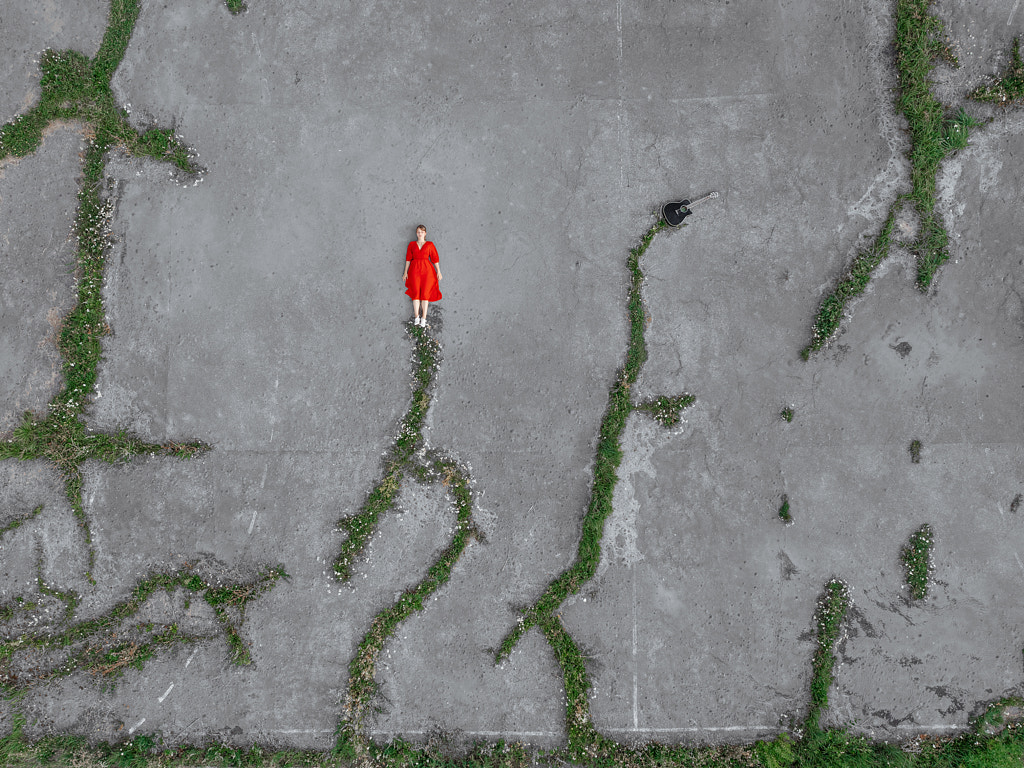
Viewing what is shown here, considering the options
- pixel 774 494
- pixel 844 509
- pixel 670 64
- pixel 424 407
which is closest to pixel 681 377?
pixel 774 494

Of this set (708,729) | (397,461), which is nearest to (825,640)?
(708,729)

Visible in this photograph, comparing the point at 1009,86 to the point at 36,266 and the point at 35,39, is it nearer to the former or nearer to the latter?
the point at 35,39

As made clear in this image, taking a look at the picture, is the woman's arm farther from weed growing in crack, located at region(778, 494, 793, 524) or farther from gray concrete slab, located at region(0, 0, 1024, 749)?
weed growing in crack, located at region(778, 494, 793, 524)

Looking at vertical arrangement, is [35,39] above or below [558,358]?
above

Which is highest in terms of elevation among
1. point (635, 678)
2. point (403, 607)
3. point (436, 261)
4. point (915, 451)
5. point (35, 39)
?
point (35, 39)

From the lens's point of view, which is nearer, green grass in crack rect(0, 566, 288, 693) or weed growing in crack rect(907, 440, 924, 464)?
green grass in crack rect(0, 566, 288, 693)

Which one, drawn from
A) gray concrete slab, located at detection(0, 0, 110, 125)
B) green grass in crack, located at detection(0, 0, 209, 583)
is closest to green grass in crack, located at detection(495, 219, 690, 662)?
green grass in crack, located at detection(0, 0, 209, 583)

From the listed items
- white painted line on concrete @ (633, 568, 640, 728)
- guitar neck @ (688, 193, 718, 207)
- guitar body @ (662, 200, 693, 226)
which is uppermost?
guitar neck @ (688, 193, 718, 207)
